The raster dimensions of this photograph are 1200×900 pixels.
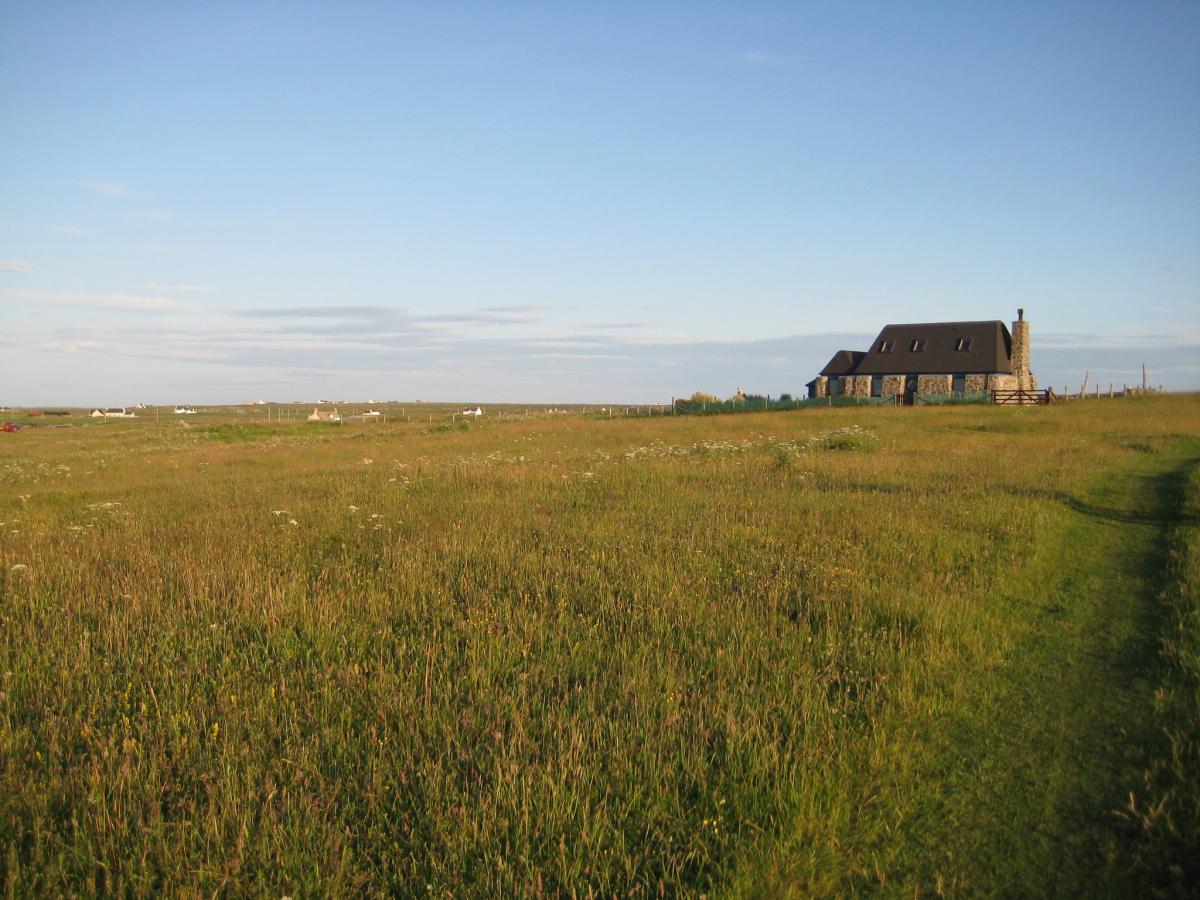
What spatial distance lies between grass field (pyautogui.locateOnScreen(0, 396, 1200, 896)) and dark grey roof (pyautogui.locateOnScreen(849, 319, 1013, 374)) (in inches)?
2351

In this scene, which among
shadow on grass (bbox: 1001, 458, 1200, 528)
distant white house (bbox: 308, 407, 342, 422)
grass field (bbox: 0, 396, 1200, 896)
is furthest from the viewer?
distant white house (bbox: 308, 407, 342, 422)

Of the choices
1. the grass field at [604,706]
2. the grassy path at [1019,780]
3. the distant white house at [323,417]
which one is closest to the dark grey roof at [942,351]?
the distant white house at [323,417]

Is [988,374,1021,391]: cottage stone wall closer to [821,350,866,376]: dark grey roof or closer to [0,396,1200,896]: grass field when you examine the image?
[821,350,866,376]: dark grey roof

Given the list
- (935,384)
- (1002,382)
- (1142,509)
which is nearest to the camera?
(1142,509)

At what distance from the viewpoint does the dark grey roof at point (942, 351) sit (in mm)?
64938

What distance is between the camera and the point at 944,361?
6669 centimetres

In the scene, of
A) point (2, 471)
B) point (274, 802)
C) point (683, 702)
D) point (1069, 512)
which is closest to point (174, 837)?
point (274, 802)

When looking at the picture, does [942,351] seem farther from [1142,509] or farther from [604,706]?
[604,706]

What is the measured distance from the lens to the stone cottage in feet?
213

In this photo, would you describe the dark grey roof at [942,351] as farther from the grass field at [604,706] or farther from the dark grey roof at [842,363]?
the grass field at [604,706]

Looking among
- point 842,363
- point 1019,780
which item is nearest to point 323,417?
point 842,363

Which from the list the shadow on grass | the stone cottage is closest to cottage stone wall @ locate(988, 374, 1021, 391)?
the stone cottage

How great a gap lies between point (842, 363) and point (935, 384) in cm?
1010

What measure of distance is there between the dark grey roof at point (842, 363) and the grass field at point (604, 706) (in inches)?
2530
